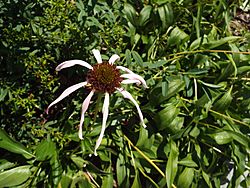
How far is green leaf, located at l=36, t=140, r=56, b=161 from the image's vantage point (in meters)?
1.87

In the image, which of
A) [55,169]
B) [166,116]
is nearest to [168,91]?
[166,116]

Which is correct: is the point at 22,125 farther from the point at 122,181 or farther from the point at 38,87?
the point at 122,181

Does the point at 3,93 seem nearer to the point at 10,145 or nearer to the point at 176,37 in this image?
the point at 10,145

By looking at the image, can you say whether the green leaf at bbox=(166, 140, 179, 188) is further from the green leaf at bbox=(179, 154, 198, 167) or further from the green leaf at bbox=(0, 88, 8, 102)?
the green leaf at bbox=(0, 88, 8, 102)

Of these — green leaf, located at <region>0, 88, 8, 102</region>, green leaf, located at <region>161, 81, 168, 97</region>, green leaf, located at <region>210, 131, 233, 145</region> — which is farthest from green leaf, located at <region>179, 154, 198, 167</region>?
green leaf, located at <region>0, 88, 8, 102</region>

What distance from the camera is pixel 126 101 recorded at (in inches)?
80.4

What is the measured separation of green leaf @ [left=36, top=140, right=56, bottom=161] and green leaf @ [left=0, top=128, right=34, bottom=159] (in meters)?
0.04

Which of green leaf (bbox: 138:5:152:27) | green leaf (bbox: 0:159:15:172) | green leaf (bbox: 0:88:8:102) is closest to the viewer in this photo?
green leaf (bbox: 0:88:8:102)

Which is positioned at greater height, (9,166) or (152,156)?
(9,166)

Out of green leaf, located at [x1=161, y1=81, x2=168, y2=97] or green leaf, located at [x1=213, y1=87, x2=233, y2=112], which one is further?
green leaf, located at [x1=213, y1=87, x2=233, y2=112]

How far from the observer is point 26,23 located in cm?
187

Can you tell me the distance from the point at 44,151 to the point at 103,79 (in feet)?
1.61

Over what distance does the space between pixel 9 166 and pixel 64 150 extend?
22 centimetres

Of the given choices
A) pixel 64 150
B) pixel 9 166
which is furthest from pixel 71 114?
pixel 9 166
